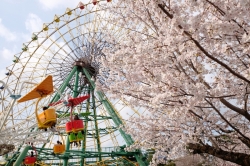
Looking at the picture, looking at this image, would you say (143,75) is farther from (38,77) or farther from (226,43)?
(38,77)

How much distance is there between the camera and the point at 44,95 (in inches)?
226

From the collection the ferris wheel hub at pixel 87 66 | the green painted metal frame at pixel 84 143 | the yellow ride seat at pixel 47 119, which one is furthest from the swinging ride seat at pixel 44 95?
the ferris wheel hub at pixel 87 66

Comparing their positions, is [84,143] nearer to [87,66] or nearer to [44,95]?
[87,66]

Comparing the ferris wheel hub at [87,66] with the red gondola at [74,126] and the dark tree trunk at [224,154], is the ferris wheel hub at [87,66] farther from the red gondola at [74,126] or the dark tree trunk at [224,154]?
the dark tree trunk at [224,154]

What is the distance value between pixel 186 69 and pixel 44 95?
290cm

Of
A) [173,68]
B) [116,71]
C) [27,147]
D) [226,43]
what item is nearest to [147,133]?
[116,71]

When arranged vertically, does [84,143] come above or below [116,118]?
below

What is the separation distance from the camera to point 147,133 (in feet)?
19.9

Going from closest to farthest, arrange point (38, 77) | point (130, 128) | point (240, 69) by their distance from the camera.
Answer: point (240, 69)
point (130, 128)
point (38, 77)

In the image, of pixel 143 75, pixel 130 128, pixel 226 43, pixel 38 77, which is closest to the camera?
pixel 226 43

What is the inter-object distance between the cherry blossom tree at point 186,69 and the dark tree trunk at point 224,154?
0.05 ft

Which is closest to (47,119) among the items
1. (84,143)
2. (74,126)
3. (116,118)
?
(74,126)

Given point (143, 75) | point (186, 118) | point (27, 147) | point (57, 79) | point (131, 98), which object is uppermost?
point (57, 79)

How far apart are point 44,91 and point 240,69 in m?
3.74
